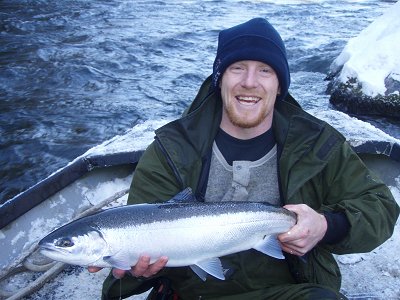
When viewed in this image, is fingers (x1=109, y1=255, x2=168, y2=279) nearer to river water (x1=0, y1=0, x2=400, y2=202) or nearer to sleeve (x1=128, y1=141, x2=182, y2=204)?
sleeve (x1=128, y1=141, x2=182, y2=204)

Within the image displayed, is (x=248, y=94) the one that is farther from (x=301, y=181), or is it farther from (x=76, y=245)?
(x=76, y=245)

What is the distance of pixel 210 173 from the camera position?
117 inches

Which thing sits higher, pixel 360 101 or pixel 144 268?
pixel 144 268

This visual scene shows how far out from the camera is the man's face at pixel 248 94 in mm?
2980

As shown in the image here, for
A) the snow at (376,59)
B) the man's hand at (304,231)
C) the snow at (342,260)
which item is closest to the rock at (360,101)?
the snow at (376,59)

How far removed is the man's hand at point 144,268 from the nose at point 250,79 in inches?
48.7

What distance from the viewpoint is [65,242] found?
240cm

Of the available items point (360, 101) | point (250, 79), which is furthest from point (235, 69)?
point (360, 101)

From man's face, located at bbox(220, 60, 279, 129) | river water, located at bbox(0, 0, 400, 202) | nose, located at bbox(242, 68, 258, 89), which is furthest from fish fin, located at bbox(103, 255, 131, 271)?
river water, located at bbox(0, 0, 400, 202)

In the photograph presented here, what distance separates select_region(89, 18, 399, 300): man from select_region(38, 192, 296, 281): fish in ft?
0.51

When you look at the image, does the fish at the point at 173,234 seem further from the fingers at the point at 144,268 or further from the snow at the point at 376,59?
the snow at the point at 376,59

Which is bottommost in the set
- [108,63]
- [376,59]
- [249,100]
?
[108,63]

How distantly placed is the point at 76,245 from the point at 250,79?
59.3 inches

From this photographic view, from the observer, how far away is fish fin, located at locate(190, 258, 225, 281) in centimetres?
258
